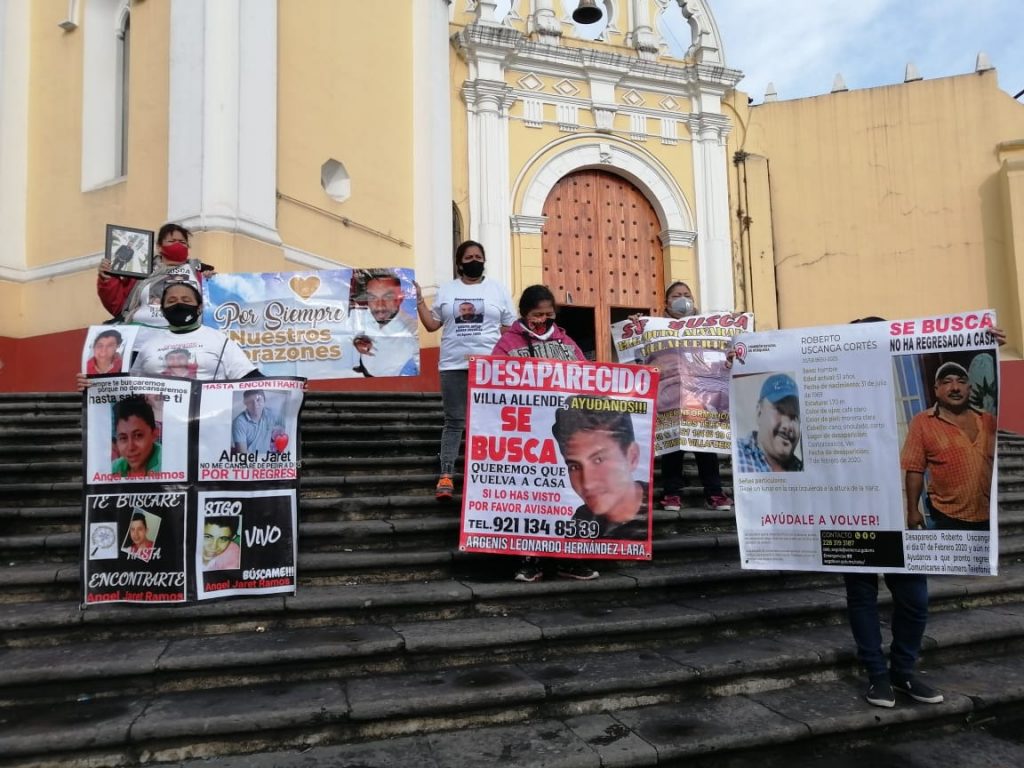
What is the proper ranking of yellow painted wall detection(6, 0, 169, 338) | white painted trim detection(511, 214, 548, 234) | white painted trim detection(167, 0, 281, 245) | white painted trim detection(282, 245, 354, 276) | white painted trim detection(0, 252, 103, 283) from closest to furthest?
white painted trim detection(167, 0, 281, 245) → yellow painted wall detection(6, 0, 169, 338) → white painted trim detection(282, 245, 354, 276) → white painted trim detection(0, 252, 103, 283) → white painted trim detection(511, 214, 548, 234)

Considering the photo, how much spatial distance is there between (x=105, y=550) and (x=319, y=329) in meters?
3.50

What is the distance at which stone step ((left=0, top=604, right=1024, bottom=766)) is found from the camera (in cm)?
312

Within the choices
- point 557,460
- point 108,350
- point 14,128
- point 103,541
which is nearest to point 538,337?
point 557,460

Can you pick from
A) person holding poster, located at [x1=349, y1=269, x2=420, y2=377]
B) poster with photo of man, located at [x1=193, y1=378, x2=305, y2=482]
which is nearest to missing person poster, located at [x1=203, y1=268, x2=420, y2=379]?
person holding poster, located at [x1=349, y1=269, x2=420, y2=377]

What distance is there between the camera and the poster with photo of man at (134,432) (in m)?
4.05

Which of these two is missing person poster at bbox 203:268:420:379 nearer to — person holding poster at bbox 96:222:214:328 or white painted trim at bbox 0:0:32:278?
person holding poster at bbox 96:222:214:328

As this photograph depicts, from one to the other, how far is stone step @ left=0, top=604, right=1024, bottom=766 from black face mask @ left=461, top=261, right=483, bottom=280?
8.50 feet

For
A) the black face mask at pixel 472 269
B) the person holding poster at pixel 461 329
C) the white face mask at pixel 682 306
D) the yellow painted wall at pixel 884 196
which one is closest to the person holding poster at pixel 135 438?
the person holding poster at pixel 461 329

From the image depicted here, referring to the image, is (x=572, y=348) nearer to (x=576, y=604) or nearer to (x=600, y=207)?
(x=576, y=604)

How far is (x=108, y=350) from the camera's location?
14.4 feet

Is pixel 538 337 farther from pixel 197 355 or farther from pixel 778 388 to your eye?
pixel 197 355

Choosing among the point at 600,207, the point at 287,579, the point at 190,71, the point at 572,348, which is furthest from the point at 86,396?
the point at 600,207

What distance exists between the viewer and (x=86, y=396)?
13.5ft

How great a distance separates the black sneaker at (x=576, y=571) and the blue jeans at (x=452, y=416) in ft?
3.60
